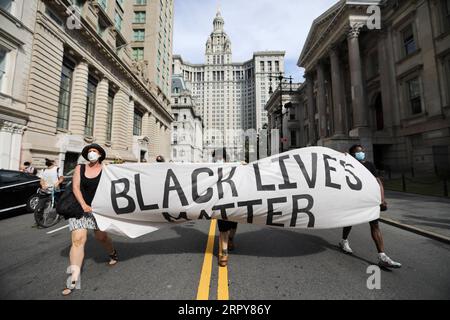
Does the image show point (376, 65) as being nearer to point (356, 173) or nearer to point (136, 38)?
point (356, 173)

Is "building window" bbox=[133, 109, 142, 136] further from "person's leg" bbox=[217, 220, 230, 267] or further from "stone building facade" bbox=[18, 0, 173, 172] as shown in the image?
"person's leg" bbox=[217, 220, 230, 267]

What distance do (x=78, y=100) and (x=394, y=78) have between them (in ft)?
100

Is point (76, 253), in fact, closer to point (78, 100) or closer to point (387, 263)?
point (387, 263)

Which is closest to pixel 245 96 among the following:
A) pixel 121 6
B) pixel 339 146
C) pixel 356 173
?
pixel 121 6

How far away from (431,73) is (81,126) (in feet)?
99.9

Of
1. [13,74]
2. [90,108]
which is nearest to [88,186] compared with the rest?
[13,74]

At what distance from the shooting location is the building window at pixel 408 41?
785 inches

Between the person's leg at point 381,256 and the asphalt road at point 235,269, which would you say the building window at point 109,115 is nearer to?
the asphalt road at point 235,269

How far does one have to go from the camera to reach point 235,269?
346 centimetres

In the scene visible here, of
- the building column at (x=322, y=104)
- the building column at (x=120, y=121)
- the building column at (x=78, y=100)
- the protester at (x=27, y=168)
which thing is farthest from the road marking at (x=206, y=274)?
the building column at (x=322, y=104)

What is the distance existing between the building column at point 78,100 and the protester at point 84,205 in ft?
61.7

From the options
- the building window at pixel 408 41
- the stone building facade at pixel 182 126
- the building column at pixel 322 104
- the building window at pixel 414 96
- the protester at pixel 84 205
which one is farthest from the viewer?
the stone building facade at pixel 182 126

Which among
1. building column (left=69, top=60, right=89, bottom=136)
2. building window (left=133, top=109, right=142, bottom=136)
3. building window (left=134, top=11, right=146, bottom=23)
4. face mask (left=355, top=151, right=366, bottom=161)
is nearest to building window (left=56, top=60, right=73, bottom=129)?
building column (left=69, top=60, right=89, bottom=136)

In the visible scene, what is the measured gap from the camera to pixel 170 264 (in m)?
3.64
